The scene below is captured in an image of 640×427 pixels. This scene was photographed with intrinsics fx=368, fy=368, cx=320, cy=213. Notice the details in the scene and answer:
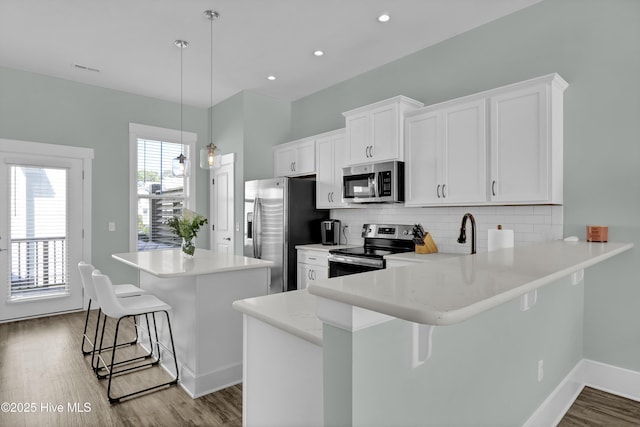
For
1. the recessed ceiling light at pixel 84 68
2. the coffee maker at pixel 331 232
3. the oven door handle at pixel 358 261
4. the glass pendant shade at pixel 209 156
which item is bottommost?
the oven door handle at pixel 358 261

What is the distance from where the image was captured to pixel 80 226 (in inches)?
189

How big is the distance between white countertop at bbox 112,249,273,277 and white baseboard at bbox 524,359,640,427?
208 centimetres

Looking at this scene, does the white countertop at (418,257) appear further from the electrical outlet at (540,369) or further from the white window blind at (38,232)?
the white window blind at (38,232)

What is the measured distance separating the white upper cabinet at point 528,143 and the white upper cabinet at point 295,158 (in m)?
2.37

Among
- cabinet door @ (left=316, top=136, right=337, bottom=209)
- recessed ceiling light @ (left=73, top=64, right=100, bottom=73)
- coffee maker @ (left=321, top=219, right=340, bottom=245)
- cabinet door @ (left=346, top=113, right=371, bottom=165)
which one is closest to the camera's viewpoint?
cabinet door @ (left=346, top=113, right=371, bottom=165)

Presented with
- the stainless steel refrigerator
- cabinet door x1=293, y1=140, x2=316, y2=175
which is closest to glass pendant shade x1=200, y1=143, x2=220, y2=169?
the stainless steel refrigerator

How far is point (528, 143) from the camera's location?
9.06ft

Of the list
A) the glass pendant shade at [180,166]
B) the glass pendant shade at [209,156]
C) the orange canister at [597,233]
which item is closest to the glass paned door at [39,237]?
the glass pendant shade at [180,166]

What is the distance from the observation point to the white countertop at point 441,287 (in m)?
0.77

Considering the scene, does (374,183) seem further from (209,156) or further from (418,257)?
(209,156)

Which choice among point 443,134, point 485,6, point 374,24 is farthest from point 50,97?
point 485,6

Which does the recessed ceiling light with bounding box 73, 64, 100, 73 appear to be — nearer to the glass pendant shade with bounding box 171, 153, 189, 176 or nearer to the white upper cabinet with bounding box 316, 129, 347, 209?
the glass pendant shade with bounding box 171, 153, 189, 176

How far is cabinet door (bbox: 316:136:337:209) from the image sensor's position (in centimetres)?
454

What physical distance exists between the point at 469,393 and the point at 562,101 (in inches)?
94.5
